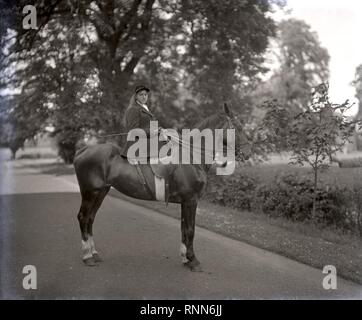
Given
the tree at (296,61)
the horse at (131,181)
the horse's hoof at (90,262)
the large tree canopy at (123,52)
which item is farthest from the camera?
the tree at (296,61)

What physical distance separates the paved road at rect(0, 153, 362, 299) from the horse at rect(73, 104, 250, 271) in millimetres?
369

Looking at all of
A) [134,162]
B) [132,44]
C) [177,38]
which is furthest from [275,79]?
[134,162]

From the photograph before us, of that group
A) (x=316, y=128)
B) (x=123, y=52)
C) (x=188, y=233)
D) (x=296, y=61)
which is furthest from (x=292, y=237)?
(x=296, y=61)

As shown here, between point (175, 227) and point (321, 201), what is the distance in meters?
3.76

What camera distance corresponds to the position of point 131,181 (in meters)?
7.41

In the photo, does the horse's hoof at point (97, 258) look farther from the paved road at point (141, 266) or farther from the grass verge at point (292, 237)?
the grass verge at point (292, 237)

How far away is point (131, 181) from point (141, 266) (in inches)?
59.1

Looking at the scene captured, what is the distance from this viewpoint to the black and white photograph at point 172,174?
6.60 metres

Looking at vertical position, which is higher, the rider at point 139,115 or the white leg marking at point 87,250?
the rider at point 139,115

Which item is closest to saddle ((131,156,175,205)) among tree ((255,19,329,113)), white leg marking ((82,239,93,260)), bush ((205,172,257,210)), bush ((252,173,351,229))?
white leg marking ((82,239,93,260))

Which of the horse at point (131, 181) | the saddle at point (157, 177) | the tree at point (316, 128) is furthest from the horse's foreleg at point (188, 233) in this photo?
the tree at point (316, 128)

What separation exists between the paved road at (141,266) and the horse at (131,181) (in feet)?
1.21
